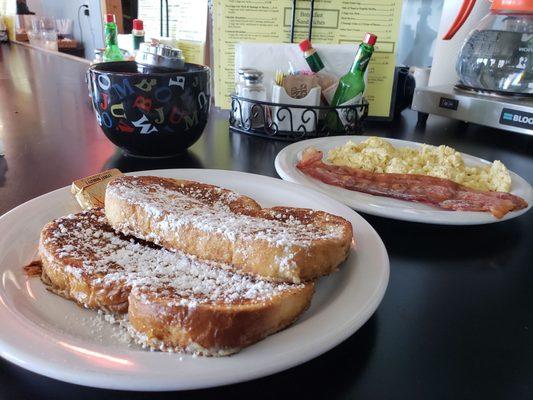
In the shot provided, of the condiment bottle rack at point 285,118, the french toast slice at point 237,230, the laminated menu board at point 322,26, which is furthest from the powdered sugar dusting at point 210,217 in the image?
the laminated menu board at point 322,26

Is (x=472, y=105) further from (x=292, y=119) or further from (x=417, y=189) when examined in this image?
(x=417, y=189)

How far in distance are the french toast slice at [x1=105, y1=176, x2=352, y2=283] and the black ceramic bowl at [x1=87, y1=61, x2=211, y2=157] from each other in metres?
0.28

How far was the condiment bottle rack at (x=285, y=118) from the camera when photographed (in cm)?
131

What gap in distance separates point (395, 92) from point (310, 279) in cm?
125

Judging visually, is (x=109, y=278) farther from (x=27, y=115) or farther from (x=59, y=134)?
(x=27, y=115)

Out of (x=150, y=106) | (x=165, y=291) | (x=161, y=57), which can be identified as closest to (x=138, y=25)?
(x=161, y=57)

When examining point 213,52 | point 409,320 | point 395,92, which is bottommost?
point 409,320

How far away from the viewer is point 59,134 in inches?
52.2

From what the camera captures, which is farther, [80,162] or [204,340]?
[80,162]

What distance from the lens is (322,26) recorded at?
5.04 feet

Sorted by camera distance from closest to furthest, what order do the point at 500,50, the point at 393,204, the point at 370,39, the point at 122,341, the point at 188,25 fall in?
1. the point at 122,341
2. the point at 393,204
3. the point at 370,39
4. the point at 500,50
5. the point at 188,25

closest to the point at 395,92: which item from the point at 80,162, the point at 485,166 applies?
the point at 485,166

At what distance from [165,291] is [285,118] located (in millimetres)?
929

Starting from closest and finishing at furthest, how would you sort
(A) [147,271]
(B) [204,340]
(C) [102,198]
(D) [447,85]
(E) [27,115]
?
(B) [204,340]
(A) [147,271]
(C) [102,198]
(E) [27,115]
(D) [447,85]
